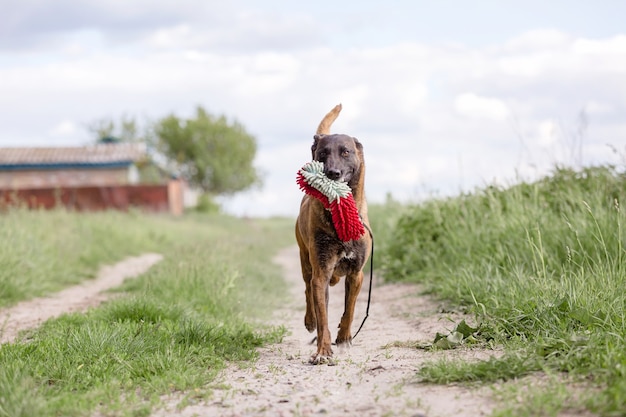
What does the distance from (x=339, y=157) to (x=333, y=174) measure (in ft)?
0.65

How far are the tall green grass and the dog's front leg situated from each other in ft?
3.48

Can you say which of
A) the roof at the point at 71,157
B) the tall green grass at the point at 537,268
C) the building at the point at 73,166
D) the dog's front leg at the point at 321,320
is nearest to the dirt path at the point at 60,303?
the dog's front leg at the point at 321,320

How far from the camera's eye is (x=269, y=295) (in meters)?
10.1

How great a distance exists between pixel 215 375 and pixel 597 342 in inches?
→ 99.3

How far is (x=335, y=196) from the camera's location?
5.25m

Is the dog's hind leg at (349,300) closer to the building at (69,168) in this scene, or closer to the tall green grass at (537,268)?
the tall green grass at (537,268)

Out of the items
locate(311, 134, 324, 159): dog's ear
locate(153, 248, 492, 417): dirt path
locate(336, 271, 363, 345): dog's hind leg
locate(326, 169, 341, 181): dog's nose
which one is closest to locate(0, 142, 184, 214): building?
locate(153, 248, 492, 417): dirt path

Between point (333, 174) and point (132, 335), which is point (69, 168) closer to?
point (132, 335)

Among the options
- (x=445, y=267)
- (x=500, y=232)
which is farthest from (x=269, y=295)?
(x=500, y=232)

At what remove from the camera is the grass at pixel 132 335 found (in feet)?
14.3

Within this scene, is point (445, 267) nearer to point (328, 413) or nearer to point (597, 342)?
point (597, 342)

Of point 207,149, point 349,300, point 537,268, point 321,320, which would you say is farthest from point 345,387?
point 207,149

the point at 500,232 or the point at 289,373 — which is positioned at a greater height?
the point at 500,232

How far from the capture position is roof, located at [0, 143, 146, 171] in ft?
126
